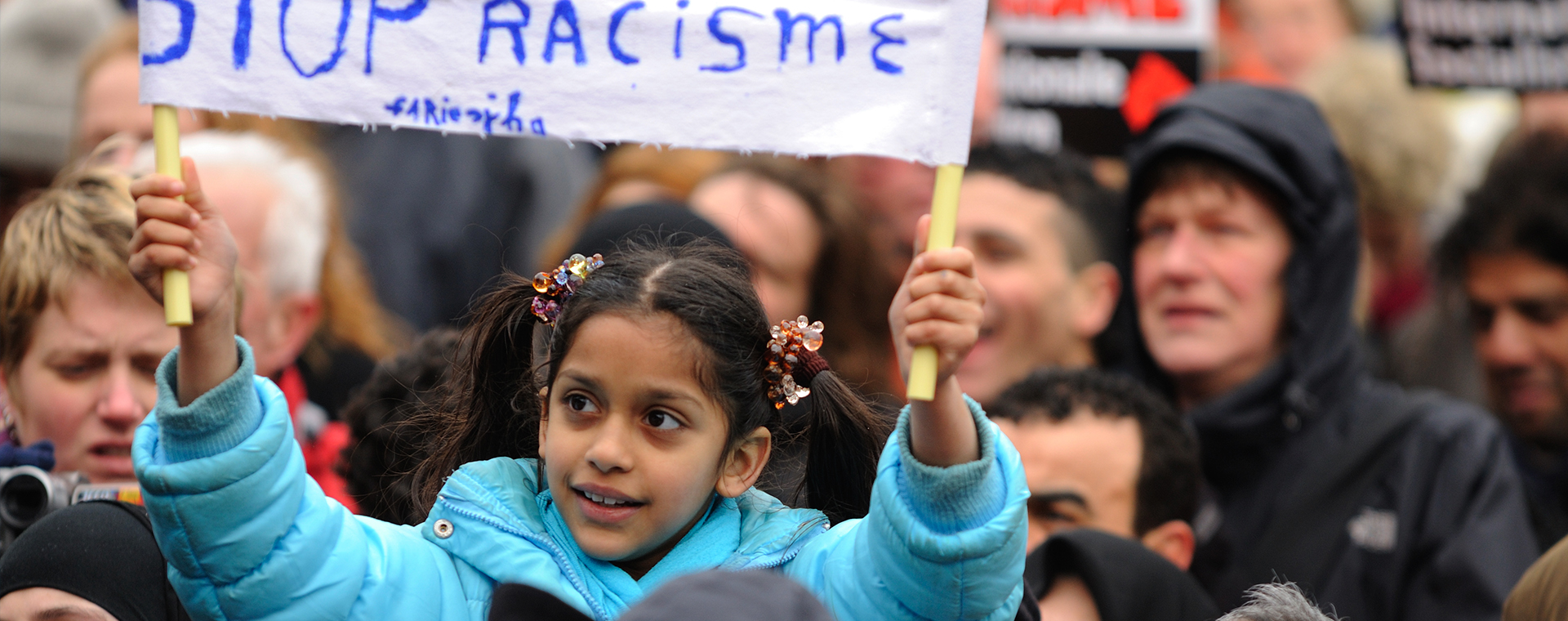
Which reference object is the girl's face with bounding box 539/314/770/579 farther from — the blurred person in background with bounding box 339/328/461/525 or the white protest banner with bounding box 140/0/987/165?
the blurred person in background with bounding box 339/328/461/525

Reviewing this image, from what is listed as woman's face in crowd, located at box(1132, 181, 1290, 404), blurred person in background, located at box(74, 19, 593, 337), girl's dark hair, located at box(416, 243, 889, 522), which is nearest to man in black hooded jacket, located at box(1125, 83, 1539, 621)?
woman's face in crowd, located at box(1132, 181, 1290, 404)

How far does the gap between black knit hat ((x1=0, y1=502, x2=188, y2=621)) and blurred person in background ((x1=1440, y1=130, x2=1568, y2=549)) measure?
367cm

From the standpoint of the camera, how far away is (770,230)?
A: 476 cm

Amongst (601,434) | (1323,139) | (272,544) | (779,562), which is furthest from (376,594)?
A: (1323,139)

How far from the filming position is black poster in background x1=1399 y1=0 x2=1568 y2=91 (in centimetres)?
501

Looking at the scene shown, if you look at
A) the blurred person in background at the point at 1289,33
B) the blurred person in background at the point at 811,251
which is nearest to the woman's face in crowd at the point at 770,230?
the blurred person in background at the point at 811,251

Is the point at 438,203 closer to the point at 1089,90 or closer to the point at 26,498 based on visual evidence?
the point at 1089,90

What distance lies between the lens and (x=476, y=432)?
2.77 m

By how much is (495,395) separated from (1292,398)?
7.60 ft

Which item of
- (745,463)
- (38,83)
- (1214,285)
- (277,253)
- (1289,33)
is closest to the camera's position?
(745,463)

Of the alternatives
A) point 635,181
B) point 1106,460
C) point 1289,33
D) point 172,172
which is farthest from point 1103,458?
point 1289,33

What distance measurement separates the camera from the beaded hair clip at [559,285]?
102 inches

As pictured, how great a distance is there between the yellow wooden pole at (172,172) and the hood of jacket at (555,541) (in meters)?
0.54

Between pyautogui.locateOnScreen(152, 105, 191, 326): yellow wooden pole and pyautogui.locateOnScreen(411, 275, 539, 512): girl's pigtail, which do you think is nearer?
pyautogui.locateOnScreen(152, 105, 191, 326): yellow wooden pole
